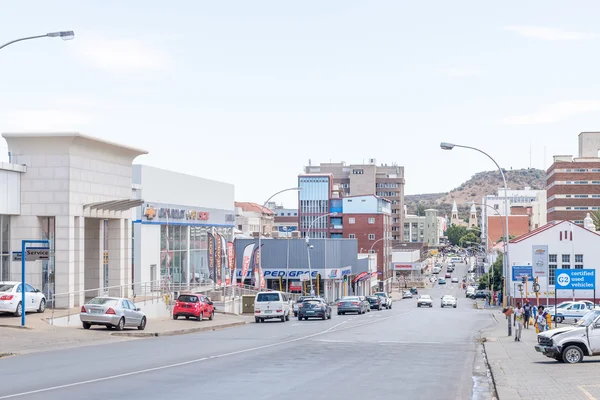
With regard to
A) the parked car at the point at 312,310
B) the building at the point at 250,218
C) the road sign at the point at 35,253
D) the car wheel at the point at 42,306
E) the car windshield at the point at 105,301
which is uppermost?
the building at the point at 250,218

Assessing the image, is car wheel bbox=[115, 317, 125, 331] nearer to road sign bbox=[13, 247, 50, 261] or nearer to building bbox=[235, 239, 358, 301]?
road sign bbox=[13, 247, 50, 261]

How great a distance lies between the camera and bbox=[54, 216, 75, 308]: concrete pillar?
38938 mm

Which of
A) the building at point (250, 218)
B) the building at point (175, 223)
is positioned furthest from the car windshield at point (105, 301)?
the building at point (250, 218)

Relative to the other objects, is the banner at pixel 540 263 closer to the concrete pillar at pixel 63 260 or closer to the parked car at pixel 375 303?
the concrete pillar at pixel 63 260

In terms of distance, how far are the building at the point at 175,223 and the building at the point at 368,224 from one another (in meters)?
76.9

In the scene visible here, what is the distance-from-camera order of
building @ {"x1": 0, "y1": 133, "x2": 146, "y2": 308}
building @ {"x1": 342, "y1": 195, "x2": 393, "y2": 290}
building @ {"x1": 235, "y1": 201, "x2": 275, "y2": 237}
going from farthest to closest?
building @ {"x1": 342, "y1": 195, "x2": 393, "y2": 290} < building @ {"x1": 235, "y1": 201, "x2": 275, "y2": 237} < building @ {"x1": 0, "y1": 133, "x2": 146, "y2": 308}

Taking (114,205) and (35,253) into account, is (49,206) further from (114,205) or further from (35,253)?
(35,253)

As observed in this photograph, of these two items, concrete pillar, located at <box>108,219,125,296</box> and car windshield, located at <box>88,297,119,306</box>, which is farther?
concrete pillar, located at <box>108,219,125,296</box>

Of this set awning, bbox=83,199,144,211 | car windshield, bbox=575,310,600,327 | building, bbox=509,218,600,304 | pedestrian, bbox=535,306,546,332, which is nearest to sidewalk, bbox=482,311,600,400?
car windshield, bbox=575,310,600,327

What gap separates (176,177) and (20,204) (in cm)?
2372

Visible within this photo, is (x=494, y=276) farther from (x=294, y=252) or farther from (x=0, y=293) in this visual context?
(x=0, y=293)

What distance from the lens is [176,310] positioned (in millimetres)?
44750

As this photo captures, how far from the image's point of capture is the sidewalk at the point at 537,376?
54.5ft

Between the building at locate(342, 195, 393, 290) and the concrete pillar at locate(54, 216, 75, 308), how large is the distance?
110475 mm
